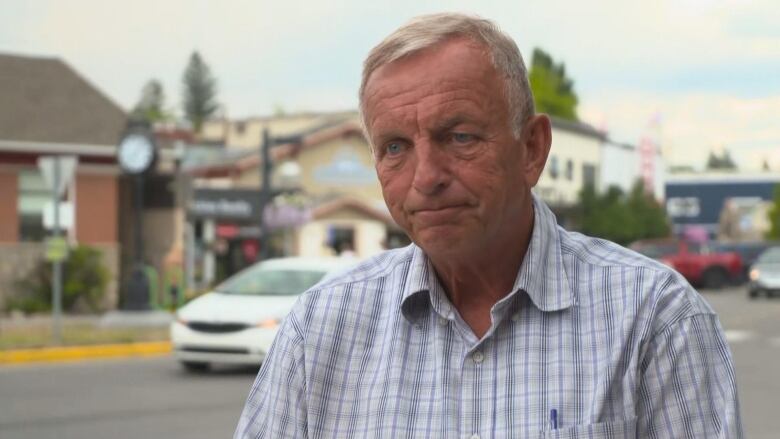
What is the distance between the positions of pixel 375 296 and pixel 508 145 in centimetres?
35

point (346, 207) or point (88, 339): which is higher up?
point (346, 207)

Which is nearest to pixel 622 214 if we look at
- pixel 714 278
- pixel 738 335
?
pixel 714 278

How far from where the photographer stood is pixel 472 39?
2186 millimetres

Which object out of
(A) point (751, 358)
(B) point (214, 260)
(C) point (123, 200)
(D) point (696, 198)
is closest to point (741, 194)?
(D) point (696, 198)

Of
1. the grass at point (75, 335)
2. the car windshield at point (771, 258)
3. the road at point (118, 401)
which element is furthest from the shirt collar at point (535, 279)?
the car windshield at point (771, 258)

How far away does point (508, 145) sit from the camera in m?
2.21

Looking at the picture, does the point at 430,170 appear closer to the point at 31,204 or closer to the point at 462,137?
the point at 462,137

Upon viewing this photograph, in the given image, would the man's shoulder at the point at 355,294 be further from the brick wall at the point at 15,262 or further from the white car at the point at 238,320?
the brick wall at the point at 15,262

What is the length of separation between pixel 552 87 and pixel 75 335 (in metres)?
67.2

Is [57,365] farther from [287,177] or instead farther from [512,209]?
[287,177]

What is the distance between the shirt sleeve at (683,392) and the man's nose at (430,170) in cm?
42

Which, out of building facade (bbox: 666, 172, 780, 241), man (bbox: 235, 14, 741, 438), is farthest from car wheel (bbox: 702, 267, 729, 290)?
man (bbox: 235, 14, 741, 438)

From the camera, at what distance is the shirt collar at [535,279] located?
218 centimetres

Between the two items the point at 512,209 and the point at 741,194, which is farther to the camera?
the point at 741,194
